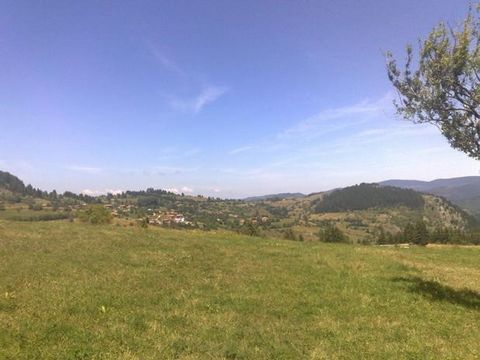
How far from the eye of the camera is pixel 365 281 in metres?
24.6

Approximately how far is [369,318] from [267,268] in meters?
11.0

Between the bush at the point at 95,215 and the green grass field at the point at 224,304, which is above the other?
the bush at the point at 95,215

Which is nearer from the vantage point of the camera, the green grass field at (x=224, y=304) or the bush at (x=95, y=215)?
the green grass field at (x=224, y=304)

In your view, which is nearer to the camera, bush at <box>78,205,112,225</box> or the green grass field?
the green grass field

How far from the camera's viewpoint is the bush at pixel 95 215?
2464 inches

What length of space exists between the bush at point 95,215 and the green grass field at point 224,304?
29.0 metres

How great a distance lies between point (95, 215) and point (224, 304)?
49348 mm

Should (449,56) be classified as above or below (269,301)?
above

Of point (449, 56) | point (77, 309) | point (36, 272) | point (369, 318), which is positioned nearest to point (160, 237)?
point (36, 272)

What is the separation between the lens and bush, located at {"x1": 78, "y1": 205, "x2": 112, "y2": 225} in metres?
62.6

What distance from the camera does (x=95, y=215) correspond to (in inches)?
2494

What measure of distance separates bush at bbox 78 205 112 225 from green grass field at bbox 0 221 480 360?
2903 cm

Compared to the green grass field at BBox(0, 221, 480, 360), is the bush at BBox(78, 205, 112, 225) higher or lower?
higher

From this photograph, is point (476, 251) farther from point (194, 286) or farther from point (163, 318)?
point (163, 318)
